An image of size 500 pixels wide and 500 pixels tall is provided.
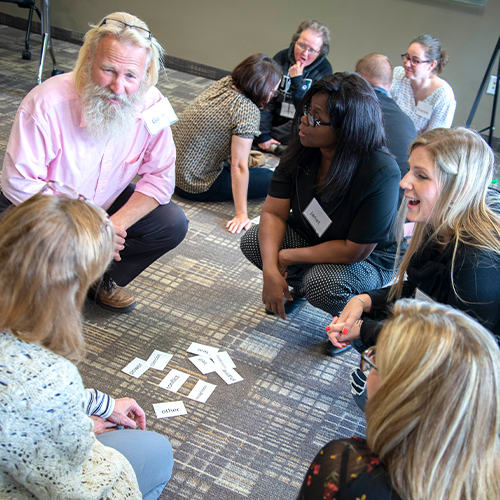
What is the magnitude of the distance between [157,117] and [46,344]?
1485 mm

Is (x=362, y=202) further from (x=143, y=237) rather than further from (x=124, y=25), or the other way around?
(x=124, y=25)

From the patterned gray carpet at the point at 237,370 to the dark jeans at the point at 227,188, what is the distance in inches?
23.0

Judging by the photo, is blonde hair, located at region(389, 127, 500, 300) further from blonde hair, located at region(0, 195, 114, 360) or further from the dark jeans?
the dark jeans

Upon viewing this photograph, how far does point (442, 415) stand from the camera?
81 cm

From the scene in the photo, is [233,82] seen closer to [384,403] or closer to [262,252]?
[262,252]

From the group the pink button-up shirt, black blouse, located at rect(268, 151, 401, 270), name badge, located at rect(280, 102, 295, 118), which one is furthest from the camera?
name badge, located at rect(280, 102, 295, 118)

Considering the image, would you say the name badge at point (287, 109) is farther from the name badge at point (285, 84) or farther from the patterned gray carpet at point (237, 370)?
the patterned gray carpet at point (237, 370)

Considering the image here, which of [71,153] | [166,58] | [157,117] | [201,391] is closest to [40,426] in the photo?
[201,391]

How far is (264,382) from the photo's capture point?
204 cm

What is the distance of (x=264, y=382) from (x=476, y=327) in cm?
127

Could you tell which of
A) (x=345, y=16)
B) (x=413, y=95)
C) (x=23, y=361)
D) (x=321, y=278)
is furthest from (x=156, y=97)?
(x=345, y=16)

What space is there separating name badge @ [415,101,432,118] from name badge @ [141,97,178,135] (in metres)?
2.37

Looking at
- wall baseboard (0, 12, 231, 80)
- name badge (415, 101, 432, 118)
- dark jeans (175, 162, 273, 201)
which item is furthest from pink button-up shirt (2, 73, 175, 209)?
wall baseboard (0, 12, 231, 80)

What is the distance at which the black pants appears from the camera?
2.29 metres
